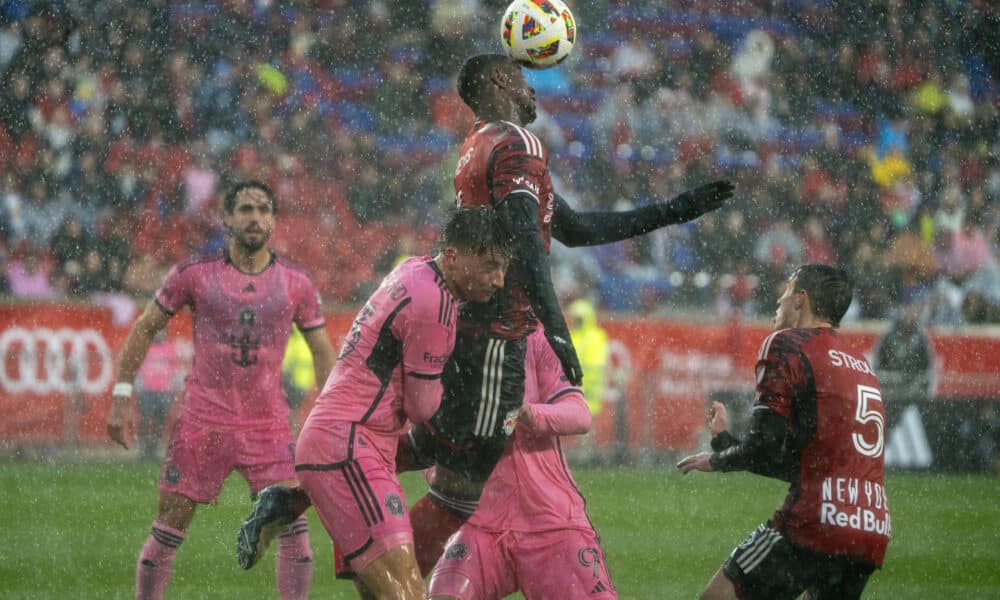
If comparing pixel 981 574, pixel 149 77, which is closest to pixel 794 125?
pixel 149 77

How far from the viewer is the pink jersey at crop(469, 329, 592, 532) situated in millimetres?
5051

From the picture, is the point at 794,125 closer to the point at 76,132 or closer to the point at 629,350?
the point at 629,350

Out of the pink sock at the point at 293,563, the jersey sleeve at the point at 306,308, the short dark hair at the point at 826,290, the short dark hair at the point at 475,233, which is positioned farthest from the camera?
the jersey sleeve at the point at 306,308

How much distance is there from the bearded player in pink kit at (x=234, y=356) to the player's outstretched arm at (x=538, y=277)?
2.27 metres

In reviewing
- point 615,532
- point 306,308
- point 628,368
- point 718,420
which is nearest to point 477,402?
point 718,420

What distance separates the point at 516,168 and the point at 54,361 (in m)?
9.34

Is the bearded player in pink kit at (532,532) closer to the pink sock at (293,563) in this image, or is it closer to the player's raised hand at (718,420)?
the player's raised hand at (718,420)

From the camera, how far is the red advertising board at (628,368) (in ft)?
43.8

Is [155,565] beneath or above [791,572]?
beneath

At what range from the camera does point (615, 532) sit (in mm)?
10156

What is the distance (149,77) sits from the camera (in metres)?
16.7

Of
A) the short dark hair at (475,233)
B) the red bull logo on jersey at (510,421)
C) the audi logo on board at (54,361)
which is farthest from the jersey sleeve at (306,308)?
the audi logo on board at (54,361)

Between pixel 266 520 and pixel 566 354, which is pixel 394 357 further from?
pixel 266 520

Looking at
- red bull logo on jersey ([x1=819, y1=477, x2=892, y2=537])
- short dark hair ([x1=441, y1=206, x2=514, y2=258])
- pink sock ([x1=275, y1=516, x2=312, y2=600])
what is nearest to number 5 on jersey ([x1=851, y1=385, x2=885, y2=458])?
red bull logo on jersey ([x1=819, y1=477, x2=892, y2=537])
